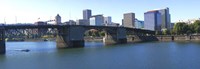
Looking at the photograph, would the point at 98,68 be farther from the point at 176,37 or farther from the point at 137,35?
the point at 137,35

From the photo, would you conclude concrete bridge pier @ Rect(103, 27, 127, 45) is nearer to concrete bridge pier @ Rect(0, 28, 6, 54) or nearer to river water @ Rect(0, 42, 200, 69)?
concrete bridge pier @ Rect(0, 28, 6, 54)

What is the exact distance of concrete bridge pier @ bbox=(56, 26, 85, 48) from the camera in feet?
406

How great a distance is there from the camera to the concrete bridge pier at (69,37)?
124m

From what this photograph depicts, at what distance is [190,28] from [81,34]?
73.1 metres

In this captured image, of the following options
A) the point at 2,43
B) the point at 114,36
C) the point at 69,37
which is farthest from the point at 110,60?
the point at 114,36

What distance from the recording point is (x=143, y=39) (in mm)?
178875

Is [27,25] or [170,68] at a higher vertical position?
[27,25]

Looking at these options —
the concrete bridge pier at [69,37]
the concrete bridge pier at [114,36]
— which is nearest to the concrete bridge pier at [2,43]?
the concrete bridge pier at [69,37]

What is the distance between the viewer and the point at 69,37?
406 ft

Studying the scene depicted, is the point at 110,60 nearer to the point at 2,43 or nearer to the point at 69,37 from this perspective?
the point at 2,43

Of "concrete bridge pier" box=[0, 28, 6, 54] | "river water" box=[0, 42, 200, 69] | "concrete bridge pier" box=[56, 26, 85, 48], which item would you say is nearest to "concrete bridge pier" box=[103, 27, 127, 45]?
"concrete bridge pier" box=[56, 26, 85, 48]

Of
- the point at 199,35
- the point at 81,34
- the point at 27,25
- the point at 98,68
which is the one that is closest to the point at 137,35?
the point at 199,35

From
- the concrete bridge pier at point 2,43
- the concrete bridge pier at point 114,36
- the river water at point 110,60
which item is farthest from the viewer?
the concrete bridge pier at point 114,36

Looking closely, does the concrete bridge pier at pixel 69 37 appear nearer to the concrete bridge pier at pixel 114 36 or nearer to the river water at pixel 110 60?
the concrete bridge pier at pixel 114 36
